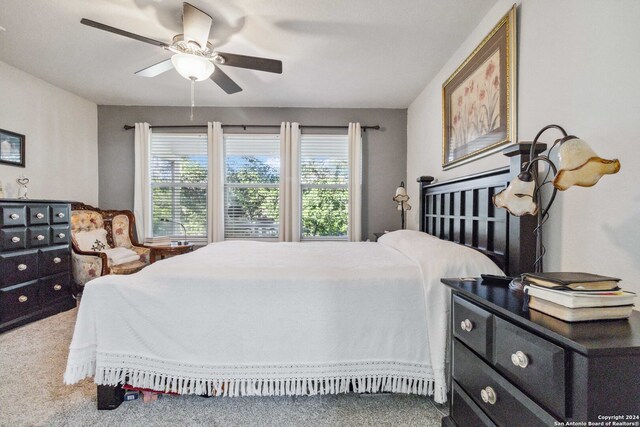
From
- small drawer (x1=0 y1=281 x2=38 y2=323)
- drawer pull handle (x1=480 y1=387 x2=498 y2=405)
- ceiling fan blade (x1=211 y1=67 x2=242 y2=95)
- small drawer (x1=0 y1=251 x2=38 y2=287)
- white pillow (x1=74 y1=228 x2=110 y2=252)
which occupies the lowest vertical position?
small drawer (x1=0 y1=281 x2=38 y2=323)

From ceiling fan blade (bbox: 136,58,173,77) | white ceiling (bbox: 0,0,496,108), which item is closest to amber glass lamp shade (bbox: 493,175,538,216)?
white ceiling (bbox: 0,0,496,108)

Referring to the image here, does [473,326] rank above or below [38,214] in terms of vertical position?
below

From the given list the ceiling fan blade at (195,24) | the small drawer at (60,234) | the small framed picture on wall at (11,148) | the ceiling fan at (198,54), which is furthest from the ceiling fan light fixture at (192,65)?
the small framed picture on wall at (11,148)

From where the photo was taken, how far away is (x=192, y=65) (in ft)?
6.79

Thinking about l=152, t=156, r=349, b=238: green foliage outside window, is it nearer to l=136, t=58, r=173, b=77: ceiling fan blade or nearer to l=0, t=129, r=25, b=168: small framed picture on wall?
l=0, t=129, r=25, b=168: small framed picture on wall

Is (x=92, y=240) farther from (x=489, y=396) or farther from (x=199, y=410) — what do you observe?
(x=489, y=396)

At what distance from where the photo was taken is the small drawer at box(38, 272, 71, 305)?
271 cm

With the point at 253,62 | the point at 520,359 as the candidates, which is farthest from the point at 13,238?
the point at 520,359

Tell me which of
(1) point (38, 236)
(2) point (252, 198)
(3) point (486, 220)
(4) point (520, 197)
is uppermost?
(2) point (252, 198)

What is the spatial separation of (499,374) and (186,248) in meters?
3.57

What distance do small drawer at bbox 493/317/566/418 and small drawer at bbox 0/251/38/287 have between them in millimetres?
3622

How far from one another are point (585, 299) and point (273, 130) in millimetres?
3742

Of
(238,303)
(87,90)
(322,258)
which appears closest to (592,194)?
→ (322,258)

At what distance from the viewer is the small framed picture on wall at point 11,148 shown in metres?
2.84
